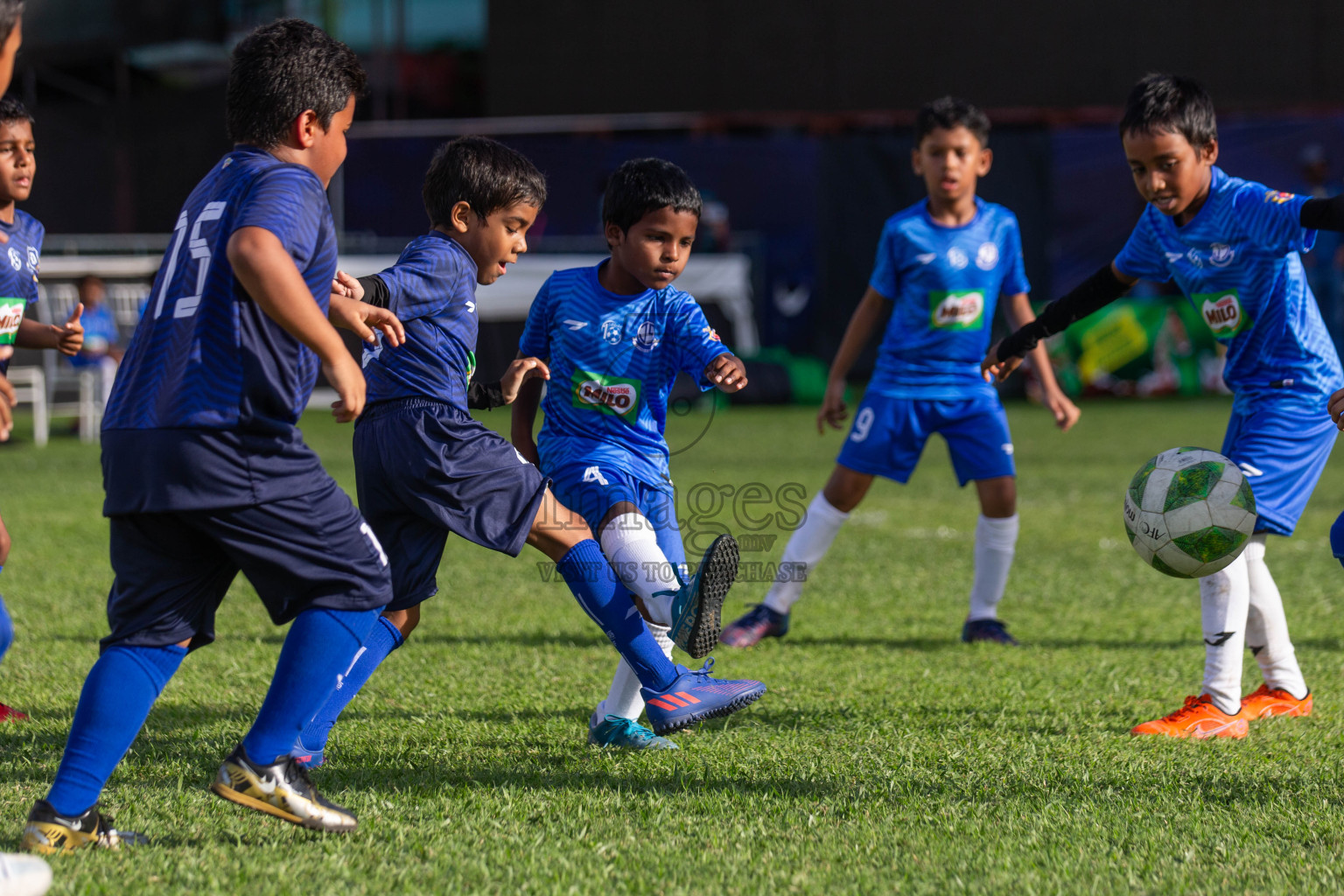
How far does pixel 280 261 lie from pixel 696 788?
1571mm

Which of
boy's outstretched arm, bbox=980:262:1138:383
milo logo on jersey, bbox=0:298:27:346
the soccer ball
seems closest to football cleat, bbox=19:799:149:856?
milo logo on jersey, bbox=0:298:27:346

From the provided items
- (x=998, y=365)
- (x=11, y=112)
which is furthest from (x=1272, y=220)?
(x=11, y=112)

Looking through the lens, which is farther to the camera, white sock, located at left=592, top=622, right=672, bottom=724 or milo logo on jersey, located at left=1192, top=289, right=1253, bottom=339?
milo logo on jersey, located at left=1192, top=289, right=1253, bottom=339

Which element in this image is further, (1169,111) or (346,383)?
(1169,111)

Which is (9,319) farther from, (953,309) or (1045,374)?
(1045,374)

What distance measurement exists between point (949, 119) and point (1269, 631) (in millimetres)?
2412

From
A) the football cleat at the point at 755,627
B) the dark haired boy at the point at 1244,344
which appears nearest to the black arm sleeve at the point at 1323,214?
the dark haired boy at the point at 1244,344

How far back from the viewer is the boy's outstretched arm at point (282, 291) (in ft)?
7.93

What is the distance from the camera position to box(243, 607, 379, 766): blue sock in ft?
8.66

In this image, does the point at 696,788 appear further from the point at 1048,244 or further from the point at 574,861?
the point at 1048,244

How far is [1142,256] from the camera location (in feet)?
13.4

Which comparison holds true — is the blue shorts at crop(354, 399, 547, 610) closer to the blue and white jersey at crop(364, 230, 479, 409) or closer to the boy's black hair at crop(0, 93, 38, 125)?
the blue and white jersey at crop(364, 230, 479, 409)

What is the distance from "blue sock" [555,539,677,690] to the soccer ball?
1.38 meters

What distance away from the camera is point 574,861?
8.54ft
